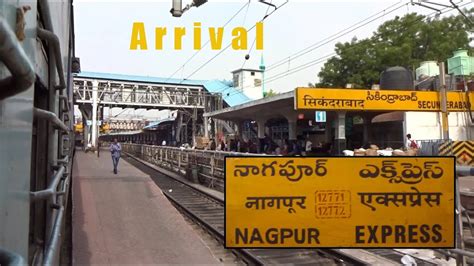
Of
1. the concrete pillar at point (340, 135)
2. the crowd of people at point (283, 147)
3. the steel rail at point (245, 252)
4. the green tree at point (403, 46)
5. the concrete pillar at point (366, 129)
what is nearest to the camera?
the steel rail at point (245, 252)

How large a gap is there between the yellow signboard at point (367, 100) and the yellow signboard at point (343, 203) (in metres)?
16.3

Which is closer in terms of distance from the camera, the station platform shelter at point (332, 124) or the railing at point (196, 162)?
the railing at point (196, 162)

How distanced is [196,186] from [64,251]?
8.83 m

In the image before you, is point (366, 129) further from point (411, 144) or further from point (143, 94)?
point (143, 94)

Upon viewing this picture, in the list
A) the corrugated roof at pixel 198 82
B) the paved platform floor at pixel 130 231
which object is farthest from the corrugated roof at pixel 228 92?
the paved platform floor at pixel 130 231

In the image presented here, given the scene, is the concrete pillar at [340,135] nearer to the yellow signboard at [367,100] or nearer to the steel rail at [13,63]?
the yellow signboard at [367,100]

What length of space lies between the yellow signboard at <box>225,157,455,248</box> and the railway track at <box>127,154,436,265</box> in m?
Answer: 2.16

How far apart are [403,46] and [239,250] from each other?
30.0 meters

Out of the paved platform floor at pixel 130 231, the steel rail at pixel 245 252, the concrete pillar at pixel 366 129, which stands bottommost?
the steel rail at pixel 245 252

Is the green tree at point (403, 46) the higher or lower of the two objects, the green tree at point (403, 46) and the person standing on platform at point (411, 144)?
the higher

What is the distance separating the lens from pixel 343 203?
12.3 ft

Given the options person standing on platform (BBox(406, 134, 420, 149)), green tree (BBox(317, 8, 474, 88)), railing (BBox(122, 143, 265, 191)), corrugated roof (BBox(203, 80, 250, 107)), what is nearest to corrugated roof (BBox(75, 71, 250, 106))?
corrugated roof (BBox(203, 80, 250, 107))

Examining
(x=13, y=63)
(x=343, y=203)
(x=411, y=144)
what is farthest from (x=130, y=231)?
(x=411, y=144)

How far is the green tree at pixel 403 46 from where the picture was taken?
34.5m
